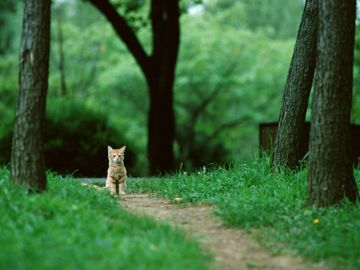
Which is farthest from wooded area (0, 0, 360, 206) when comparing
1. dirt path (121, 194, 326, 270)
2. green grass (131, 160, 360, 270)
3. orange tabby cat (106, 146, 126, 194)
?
orange tabby cat (106, 146, 126, 194)

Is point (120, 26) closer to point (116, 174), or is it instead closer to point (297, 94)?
point (116, 174)

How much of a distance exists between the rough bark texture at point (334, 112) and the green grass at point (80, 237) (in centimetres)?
207

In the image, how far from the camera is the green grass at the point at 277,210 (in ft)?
23.2

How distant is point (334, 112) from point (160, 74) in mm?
10809

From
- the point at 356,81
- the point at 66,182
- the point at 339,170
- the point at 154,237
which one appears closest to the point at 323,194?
the point at 339,170

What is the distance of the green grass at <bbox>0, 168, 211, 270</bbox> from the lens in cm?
598

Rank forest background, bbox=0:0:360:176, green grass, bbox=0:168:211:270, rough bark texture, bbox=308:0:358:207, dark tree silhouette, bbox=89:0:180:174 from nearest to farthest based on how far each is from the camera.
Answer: green grass, bbox=0:168:211:270
rough bark texture, bbox=308:0:358:207
dark tree silhouette, bbox=89:0:180:174
forest background, bbox=0:0:360:176

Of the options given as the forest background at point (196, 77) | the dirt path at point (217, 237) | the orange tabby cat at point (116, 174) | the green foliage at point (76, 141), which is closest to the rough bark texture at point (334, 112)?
the dirt path at point (217, 237)

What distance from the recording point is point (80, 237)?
6645mm

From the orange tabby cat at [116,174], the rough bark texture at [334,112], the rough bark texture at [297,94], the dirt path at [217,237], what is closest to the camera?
the dirt path at [217,237]

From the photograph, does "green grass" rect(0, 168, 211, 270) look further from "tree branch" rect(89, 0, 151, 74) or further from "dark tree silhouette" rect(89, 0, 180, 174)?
"tree branch" rect(89, 0, 151, 74)

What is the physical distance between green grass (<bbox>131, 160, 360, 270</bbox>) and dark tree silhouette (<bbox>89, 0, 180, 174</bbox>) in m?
7.51

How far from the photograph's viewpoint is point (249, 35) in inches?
1233

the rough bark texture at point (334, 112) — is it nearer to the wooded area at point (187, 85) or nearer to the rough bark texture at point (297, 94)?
the wooded area at point (187, 85)
